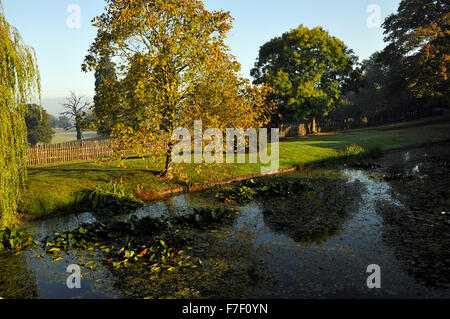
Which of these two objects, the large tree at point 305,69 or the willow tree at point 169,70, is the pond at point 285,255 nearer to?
the willow tree at point 169,70

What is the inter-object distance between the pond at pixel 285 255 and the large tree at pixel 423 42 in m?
24.3

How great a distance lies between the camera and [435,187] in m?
14.3

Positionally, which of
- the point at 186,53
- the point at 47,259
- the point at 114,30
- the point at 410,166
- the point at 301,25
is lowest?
the point at 47,259

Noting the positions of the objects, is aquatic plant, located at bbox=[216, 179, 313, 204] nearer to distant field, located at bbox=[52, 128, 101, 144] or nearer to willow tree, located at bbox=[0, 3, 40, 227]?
willow tree, located at bbox=[0, 3, 40, 227]

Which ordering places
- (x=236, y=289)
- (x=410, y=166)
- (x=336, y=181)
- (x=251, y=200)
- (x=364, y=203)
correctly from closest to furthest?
(x=236, y=289)
(x=364, y=203)
(x=251, y=200)
(x=336, y=181)
(x=410, y=166)

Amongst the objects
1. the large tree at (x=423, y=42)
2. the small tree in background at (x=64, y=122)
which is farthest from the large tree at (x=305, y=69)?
the small tree in background at (x=64, y=122)

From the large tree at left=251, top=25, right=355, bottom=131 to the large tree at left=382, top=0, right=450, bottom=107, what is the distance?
6.33 metres

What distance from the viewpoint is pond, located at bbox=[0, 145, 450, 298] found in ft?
20.8

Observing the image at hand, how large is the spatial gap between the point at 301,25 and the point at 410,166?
89.5ft

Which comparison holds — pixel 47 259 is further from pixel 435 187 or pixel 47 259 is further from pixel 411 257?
pixel 435 187

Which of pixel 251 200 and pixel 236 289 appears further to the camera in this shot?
pixel 251 200

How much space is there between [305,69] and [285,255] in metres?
36.2

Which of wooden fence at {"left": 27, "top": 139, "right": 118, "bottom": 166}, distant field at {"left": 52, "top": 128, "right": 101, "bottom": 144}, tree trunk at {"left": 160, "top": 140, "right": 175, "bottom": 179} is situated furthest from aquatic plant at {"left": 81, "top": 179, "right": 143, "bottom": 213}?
distant field at {"left": 52, "top": 128, "right": 101, "bottom": 144}
